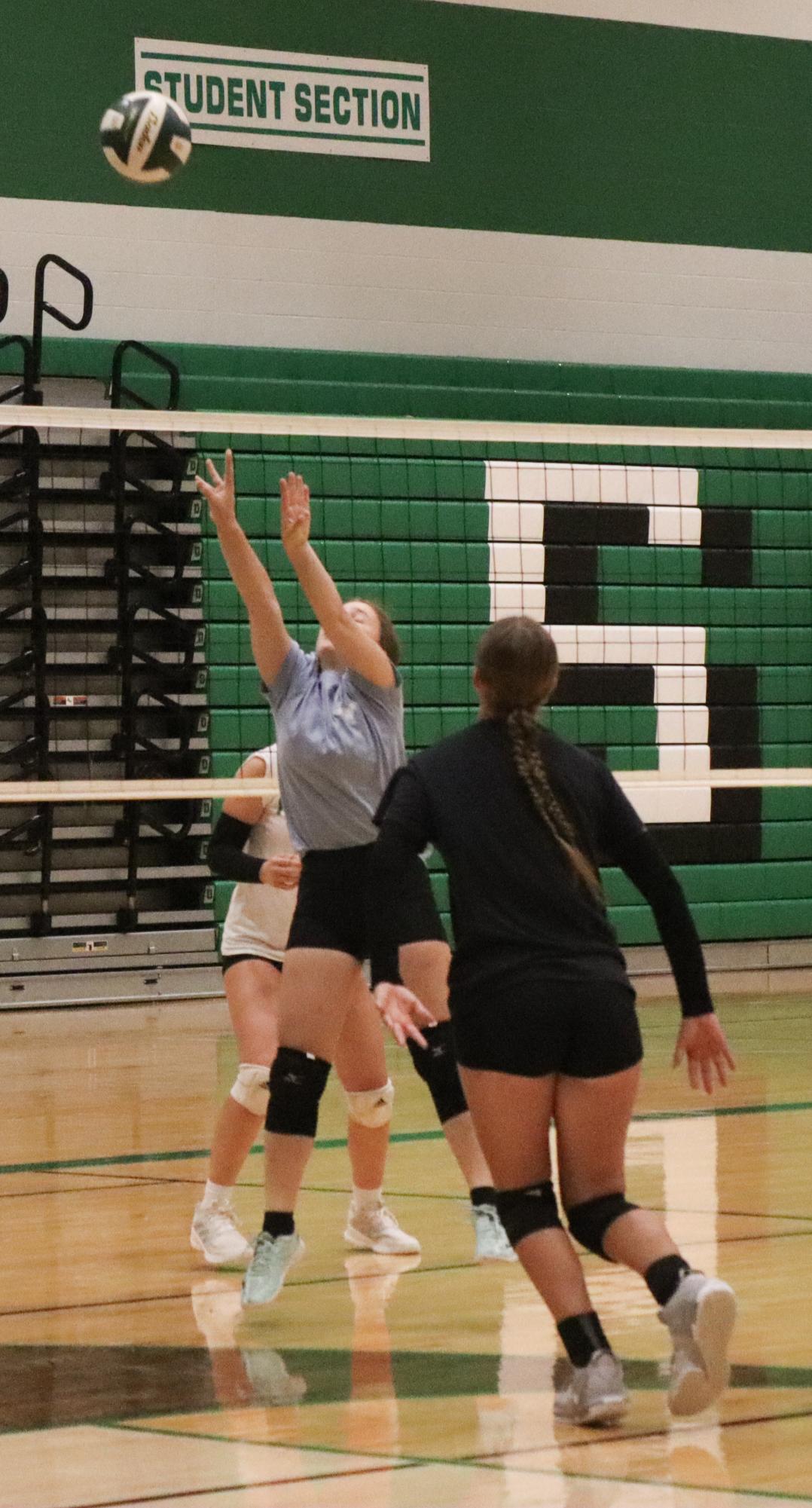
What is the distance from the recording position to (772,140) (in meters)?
15.0

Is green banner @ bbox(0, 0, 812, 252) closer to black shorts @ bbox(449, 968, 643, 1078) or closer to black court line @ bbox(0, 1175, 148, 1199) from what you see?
black court line @ bbox(0, 1175, 148, 1199)

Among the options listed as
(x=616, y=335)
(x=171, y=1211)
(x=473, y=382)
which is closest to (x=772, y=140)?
(x=616, y=335)

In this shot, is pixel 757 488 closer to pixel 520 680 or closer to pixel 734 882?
pixel 734 882

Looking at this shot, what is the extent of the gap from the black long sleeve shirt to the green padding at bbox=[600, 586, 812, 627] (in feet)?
32.7

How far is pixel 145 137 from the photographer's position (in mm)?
8852

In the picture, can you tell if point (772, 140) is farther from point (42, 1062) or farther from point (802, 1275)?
point (802, 1275)

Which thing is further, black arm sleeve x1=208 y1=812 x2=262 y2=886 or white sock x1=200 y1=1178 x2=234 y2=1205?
black arm sleeve x1=208 y1=812 x2=262 y2=886

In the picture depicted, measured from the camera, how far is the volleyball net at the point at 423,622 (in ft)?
41.8

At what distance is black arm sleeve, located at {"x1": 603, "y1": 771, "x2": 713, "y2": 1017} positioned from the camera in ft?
13.0

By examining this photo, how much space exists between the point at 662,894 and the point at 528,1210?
0.59m

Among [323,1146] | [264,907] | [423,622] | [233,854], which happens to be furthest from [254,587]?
[423,622]

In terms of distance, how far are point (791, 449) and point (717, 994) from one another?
3.59 metres

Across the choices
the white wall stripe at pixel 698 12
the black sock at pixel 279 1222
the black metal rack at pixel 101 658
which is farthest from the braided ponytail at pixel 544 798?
the white wall stripe at pixel 698 12

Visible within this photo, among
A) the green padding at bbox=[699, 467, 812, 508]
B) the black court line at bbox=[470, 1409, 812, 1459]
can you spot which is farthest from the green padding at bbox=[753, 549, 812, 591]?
the black court line at bbox=[470, 1409, 812, 1459]
